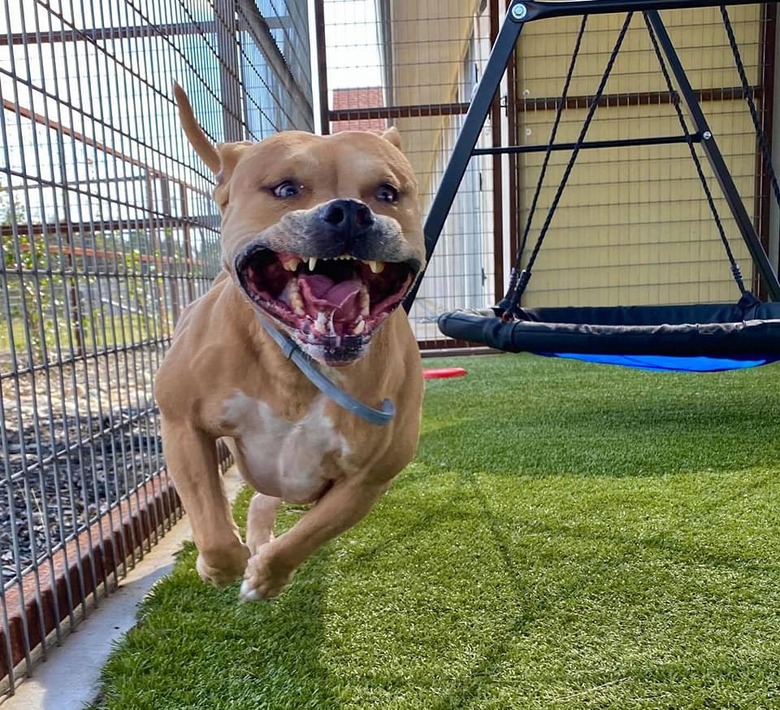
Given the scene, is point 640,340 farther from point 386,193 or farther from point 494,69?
point 386,193

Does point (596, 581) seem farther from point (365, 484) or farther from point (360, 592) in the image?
point (365, 484)

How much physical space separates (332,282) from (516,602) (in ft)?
2.50

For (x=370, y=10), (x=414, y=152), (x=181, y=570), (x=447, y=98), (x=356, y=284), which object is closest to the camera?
(x=356, y=284)

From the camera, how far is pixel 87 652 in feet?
4.27

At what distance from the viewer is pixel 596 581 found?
1486mm

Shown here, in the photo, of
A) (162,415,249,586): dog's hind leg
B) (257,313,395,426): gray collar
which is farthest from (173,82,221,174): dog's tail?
(162,415,249,586): dog's hind leg

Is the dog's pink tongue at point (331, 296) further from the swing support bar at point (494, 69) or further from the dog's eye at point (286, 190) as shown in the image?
the swing support bar at point (494, 69)

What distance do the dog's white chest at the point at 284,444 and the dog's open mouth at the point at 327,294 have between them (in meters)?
0.18

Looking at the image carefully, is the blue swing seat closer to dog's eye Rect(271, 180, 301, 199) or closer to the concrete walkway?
the concrete walkway

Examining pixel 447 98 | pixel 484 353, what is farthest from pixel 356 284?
pixel 447 98

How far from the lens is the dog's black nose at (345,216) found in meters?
0.90

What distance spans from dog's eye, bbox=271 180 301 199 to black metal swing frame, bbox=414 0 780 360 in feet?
1.92

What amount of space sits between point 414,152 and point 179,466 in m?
4.43

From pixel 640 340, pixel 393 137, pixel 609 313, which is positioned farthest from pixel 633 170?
pixel 393 137
